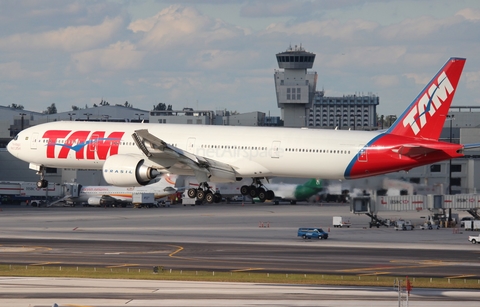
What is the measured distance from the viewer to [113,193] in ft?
448

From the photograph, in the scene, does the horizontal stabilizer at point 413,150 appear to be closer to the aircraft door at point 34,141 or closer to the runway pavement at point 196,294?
the runway pavement at point 196,294

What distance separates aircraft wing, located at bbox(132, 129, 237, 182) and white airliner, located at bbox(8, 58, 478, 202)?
74 mm

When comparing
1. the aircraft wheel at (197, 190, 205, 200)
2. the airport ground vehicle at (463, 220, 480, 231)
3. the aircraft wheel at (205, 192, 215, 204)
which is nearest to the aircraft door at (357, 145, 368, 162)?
the aircraft wheel at (205, 192, 215, 204)

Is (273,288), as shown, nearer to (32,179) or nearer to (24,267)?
(24,267)

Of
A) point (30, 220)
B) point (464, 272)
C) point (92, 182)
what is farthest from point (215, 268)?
point (92, 182)

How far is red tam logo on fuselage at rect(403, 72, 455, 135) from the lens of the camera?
59812mm

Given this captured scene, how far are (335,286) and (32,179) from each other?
373 feet

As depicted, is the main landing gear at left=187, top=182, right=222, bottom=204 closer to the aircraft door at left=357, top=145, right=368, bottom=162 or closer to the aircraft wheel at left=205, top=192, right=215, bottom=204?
the aircraft wheel at left=205, top=192, right=215, bottom=204

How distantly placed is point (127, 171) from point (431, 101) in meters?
22.5

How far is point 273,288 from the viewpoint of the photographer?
151 feet

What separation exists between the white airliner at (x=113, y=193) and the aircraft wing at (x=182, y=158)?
73.0m

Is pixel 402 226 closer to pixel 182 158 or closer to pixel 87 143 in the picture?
pixel 182 158

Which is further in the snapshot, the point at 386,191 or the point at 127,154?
the point at 386,191

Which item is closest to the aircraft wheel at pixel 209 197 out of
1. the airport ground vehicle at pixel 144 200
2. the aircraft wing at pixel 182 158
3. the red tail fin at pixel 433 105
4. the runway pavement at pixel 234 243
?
the aircraft wing at pixel 182 158
